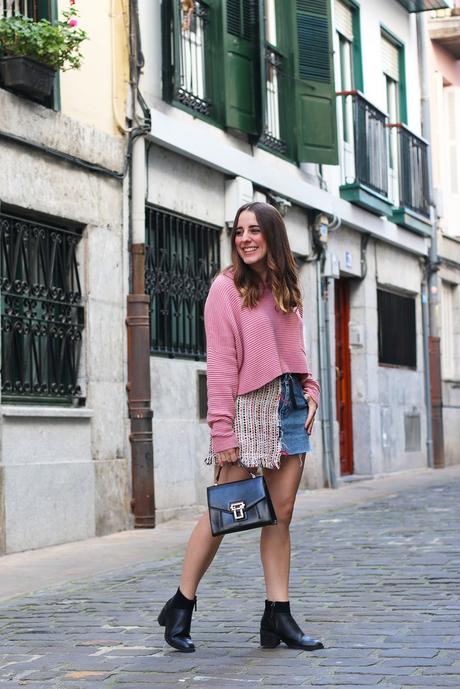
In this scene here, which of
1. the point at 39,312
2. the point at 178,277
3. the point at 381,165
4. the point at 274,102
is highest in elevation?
the point at 274,102

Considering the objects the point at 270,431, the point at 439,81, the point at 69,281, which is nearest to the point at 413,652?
the point at 270,431

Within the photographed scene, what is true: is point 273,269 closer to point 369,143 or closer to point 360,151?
point 360,151

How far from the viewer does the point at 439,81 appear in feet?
77.0

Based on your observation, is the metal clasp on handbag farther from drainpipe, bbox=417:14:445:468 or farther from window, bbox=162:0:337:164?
drainpipe, bbox=417:14:445:468

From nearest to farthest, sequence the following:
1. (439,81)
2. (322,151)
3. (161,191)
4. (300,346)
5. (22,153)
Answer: (300,346) < (22,153) < (161,191) < (322,151) < (439,81)

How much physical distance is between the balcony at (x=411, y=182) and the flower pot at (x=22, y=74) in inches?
395

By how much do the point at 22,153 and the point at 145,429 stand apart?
2599 mm

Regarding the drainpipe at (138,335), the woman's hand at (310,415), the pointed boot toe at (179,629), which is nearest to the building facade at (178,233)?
the drainpipe at (138,335)

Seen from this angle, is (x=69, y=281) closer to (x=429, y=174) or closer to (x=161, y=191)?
(x=161, y=191)

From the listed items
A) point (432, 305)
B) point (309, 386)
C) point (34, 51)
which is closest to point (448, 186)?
point (432, 305)

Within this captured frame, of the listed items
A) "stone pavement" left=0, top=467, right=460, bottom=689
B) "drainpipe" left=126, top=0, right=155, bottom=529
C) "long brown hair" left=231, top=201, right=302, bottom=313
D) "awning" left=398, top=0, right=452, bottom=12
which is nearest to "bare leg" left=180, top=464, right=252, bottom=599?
"stone pavement" left=0, top=467, right=460, bottom=689

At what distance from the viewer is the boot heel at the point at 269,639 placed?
590 cm

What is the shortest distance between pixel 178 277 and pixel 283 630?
796 cm

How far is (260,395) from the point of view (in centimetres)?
584
